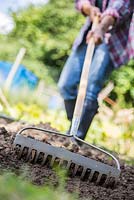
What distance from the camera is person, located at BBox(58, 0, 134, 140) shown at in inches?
149

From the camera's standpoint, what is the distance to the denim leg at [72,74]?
401 cm

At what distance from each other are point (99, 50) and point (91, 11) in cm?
28

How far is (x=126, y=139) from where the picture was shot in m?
5.21

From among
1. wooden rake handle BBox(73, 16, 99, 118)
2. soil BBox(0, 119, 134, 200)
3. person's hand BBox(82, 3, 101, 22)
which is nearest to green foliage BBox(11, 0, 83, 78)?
person's hand BBox(82, 3, 101, 22)

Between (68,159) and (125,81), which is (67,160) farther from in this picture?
(125,81)

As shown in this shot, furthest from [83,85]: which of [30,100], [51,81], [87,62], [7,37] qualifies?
[7,37]

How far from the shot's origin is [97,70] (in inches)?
151

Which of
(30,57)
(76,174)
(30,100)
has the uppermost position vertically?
(30,57)

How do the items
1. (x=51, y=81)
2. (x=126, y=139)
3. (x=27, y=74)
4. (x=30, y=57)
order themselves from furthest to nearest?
(x=30, y=57)
(x=51, y=81)
(x=27, y=74)
(x=126, y=139)

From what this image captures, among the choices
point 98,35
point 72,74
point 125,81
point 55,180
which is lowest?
point 55,180

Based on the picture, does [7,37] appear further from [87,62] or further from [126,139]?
[87,62]

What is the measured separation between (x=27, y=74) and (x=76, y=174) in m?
12.2

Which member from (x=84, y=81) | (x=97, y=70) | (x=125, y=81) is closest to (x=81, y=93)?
(x=84, y=81)

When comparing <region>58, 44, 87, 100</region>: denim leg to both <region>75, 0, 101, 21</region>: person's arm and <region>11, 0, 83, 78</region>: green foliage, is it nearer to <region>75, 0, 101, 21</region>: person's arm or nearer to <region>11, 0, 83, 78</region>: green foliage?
<region>75, 0, 101, 21</region>: person's arm
